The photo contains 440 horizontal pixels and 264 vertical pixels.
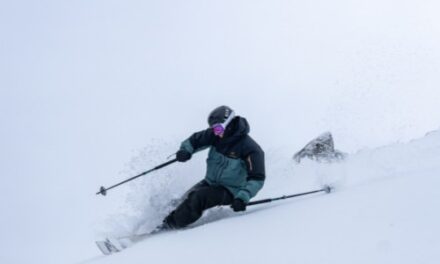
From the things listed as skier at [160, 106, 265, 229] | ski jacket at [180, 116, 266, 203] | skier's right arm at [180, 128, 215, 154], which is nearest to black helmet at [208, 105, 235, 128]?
skier at [160, 106, 265, 229]

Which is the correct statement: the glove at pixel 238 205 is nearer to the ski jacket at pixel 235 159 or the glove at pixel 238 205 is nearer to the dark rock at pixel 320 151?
the ski jacket at pixel 235 159

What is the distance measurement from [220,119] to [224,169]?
0.62 metres

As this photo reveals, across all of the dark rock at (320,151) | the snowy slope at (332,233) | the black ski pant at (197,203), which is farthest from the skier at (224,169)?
the dark rock at (320,151)

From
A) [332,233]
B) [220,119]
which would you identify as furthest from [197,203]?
[332,233]

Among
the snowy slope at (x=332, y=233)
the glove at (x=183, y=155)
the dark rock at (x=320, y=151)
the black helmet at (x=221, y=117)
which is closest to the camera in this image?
the snowy slope at (x=332, y=233)

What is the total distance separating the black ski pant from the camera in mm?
6113

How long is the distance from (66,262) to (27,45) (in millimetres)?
30111

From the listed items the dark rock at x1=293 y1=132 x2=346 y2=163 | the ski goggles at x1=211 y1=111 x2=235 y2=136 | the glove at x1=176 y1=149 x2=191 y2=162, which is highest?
the ski goggles at x1=211 y1=111 x2=235 y2=136

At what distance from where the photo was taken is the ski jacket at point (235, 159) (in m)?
6.16

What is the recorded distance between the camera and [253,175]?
20.1 feet

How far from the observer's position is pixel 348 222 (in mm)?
4309

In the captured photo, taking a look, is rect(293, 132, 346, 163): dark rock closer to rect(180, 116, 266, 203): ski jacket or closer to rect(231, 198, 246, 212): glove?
rect(180, 116, 266, 203): ski jacket

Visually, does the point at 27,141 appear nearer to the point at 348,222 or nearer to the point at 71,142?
the point at 71,142

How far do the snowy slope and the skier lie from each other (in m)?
0.25
